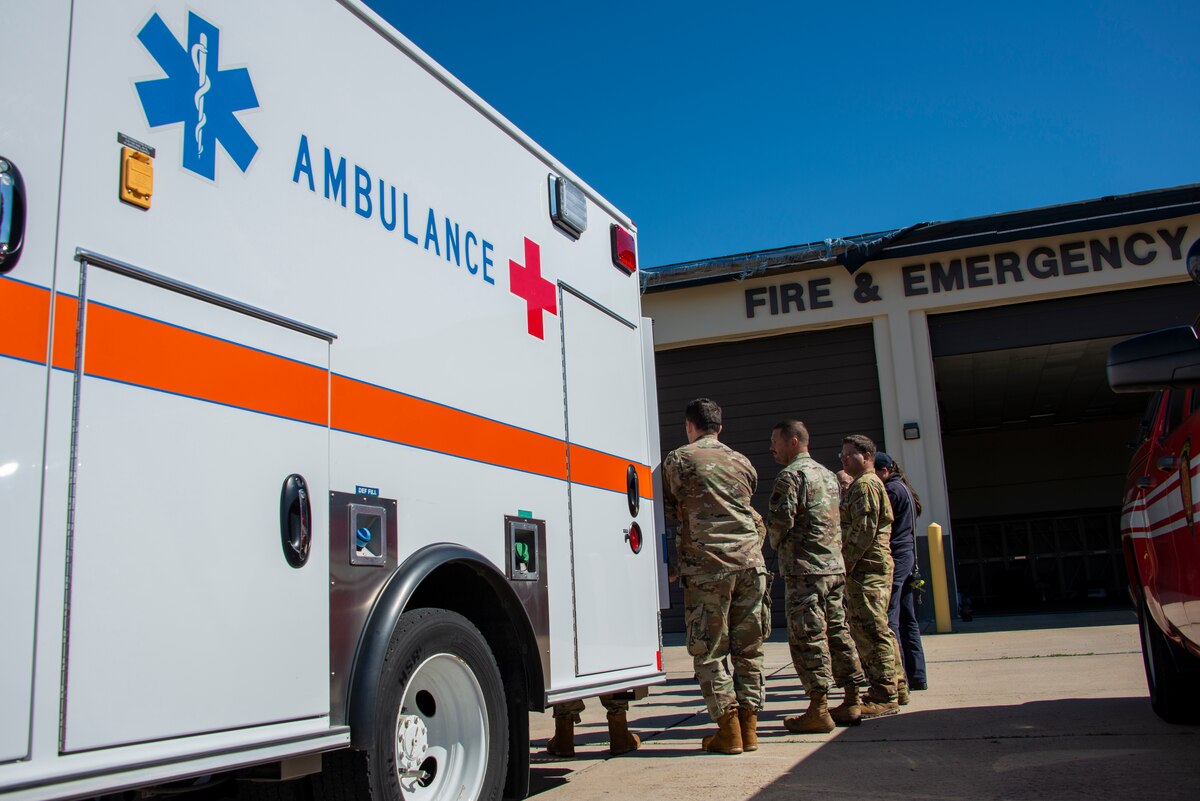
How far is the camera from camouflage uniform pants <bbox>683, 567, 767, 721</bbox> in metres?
5.43

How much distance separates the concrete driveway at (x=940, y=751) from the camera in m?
4.39

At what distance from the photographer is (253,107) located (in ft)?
10.2

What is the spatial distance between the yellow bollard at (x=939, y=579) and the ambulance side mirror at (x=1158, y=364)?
979cm

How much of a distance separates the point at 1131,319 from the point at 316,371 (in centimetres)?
1361

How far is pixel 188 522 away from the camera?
2.67 metres

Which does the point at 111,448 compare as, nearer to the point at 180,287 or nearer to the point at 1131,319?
the point at 180,287

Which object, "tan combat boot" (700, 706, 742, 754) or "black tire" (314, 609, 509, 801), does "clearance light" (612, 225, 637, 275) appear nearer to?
"tan combat boot" (700, 706, 742, 754)

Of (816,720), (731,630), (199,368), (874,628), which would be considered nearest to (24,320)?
(199,368)

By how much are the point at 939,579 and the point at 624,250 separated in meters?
8.67

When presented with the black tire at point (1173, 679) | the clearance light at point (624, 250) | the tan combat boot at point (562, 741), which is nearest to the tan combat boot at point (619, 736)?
the tan combat boot at point (562, 741)

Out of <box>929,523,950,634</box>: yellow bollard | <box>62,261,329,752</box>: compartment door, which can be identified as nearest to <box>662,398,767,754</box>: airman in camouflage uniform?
<box>62,261,329,752</box>: compartment door

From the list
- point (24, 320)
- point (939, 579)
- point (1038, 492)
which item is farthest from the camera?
point (1038, 492)

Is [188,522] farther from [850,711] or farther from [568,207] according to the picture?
[850,711]

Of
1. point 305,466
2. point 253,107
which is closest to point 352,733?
point 305,466
